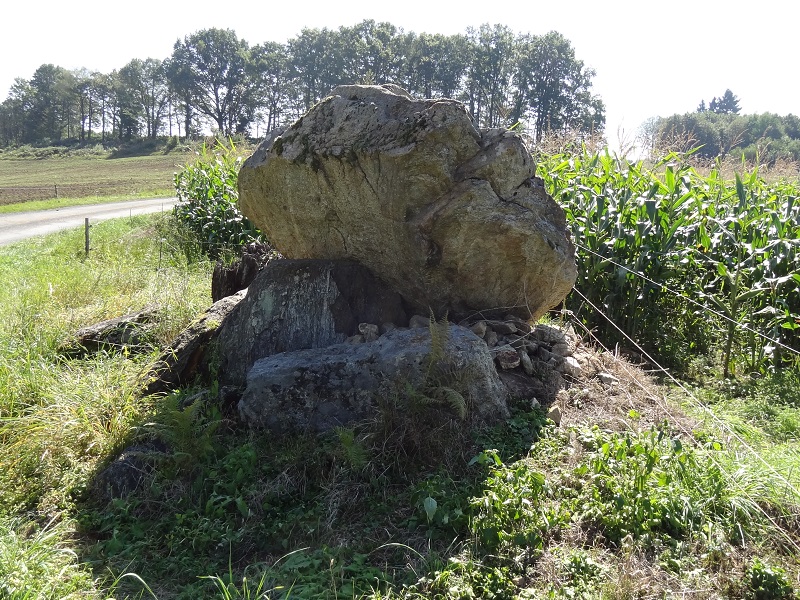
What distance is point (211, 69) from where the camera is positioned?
6178cm

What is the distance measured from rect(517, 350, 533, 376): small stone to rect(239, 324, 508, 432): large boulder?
46 centimetres

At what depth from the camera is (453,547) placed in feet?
9.25

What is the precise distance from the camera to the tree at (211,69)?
6053 centimetres

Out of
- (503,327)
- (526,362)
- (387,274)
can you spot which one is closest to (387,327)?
(387,274)

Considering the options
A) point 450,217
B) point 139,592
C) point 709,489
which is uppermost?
point 450,217

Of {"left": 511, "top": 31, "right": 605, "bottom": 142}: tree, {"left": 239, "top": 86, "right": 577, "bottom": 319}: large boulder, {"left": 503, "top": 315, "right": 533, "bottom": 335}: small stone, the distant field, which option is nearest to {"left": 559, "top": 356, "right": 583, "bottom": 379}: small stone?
{"left": 503, "top": 315, "right": 533, "bottom": 335}: small stone

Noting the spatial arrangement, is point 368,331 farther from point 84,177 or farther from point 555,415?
point 84,177

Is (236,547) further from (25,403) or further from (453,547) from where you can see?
(25,403)

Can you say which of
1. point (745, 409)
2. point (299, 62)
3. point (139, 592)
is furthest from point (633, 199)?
point (299, 62)

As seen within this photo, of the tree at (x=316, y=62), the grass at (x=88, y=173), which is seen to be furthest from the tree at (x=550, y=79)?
the grass at (x=88, y=173)

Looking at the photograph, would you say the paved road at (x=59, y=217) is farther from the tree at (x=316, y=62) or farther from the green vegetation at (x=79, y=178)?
the tree at (x=316, y=62)

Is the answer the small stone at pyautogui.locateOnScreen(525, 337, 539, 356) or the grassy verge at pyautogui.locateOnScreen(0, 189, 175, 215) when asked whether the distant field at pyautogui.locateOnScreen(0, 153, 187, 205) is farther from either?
the small stone at pyautogui.locateOnScreen(525, 337, 539, 356)

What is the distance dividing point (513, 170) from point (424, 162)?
0.71 metres

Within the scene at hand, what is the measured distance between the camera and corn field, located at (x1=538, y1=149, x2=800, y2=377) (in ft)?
18.5
